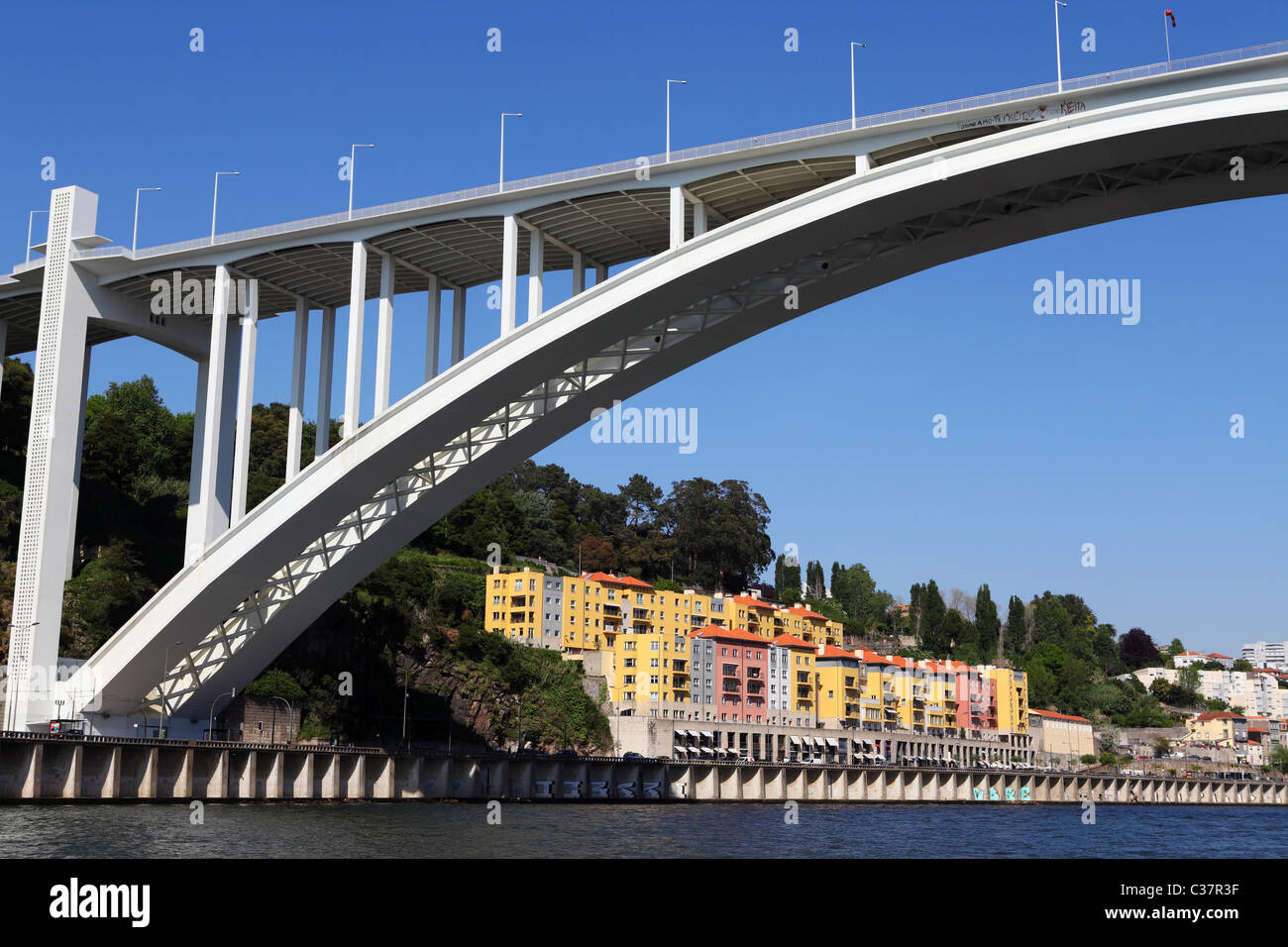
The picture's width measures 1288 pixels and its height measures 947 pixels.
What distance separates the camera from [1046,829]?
47.2 m

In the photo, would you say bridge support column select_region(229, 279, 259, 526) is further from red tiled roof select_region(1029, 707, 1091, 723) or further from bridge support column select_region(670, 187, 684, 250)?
red tiled roof select_region(1029, 707, 1091, 723)

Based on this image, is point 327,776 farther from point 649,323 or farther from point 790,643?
point 790,643

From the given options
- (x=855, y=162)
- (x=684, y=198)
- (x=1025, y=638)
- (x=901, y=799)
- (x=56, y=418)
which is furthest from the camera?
(x=1025, y=638)

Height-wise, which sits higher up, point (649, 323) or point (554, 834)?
point (649, 323)

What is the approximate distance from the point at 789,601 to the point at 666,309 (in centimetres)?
10289

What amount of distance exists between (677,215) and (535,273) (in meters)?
3.92

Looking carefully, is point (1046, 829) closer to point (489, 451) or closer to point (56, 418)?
point (489, 451)

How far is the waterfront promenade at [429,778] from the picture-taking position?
3422 centimetres

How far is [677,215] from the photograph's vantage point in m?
27.1

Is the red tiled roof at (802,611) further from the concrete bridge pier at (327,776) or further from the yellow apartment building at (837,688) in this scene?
the concrete bridge pier at (327,776)

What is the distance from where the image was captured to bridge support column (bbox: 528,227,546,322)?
28656mm

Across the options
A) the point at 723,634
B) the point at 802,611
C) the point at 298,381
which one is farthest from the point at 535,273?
the point at 802,611

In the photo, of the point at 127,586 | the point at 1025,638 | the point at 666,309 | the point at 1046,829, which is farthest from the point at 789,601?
the point at 666,309

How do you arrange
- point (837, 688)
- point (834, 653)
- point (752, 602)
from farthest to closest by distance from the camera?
point (752, 602), point (834, 653), point (837, 688)
